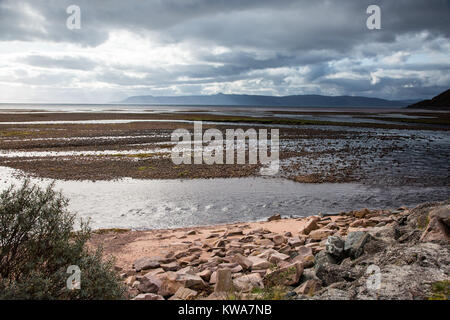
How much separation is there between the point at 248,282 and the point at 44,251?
4.19 metres

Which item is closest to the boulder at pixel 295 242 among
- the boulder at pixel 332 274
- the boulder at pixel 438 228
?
the boulder at pixel 332 274

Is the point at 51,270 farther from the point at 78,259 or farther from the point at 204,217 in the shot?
the point at 204,217

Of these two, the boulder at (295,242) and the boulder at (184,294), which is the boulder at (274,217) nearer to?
the boulder at (295,242)

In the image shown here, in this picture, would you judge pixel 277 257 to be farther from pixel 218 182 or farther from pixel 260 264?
pixel 218 182

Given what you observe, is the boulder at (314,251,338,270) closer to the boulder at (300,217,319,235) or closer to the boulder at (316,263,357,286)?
the boulder at (316,263,357,286)

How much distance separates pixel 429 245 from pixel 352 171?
2032 centimetres

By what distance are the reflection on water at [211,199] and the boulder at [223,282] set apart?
8125 millimetres

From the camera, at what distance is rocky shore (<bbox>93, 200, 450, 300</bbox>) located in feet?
19.1

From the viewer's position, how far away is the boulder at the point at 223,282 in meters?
6.75

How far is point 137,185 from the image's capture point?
2180cm

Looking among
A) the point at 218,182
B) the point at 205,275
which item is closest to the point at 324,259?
the point at 205,275

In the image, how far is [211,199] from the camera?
18.7m

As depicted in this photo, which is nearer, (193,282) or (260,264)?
(193,282)
